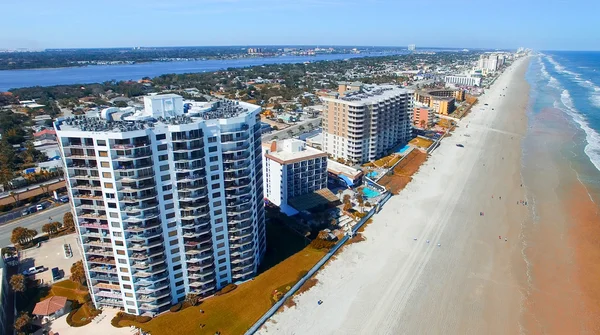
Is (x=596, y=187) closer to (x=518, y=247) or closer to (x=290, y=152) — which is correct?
(x=518, y=247)

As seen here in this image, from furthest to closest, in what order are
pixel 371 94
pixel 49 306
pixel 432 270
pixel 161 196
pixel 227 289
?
1. pixel 371 94
2. pixel 432 270
3. pixel 227 289
4. pixel 49 306
5. pixel 161 196

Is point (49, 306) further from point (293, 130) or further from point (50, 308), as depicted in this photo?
point (293, 130)

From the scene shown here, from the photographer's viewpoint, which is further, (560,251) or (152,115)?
(560,251)

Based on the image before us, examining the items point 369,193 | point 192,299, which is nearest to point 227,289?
point 192,299

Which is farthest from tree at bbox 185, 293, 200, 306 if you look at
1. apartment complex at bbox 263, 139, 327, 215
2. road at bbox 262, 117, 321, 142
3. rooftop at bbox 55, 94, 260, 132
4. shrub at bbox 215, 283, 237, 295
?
road at bbox 262, 117, 321, 142

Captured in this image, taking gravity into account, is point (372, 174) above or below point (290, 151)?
below

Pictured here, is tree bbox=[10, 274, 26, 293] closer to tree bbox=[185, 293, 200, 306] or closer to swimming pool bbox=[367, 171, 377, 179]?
tree bbox=[185, 293, 200, 306]
